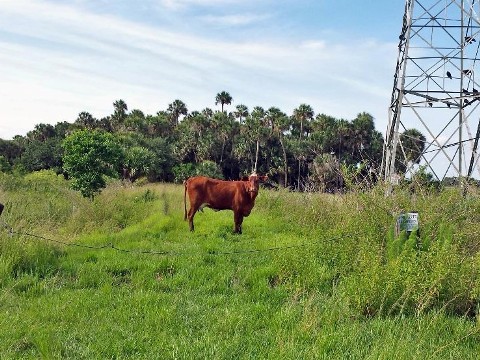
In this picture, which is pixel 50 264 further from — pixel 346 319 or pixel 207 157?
pixel 207 157

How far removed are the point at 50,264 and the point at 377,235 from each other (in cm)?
448

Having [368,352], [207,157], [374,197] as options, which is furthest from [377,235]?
[207,157]

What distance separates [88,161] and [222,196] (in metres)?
5.09

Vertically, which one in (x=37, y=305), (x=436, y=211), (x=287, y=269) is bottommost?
(x=37, y=305)

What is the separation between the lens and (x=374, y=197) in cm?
632

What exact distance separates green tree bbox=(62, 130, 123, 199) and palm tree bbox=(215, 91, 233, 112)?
35.7 m

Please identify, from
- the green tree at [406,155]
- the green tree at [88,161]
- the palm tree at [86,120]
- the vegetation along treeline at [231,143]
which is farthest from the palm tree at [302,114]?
the green tree at [88,161]

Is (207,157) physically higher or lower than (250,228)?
higher

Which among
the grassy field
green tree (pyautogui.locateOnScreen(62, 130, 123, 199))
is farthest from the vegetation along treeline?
the grassy field

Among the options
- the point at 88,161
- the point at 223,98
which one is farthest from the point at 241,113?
the point at 88,161

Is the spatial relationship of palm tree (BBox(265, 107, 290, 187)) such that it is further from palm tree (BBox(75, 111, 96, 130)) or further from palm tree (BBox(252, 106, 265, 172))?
palm tree (BBox(75, 111, 96, 130))

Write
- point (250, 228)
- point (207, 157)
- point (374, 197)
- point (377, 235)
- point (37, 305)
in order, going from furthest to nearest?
point (207, 157)
point (250, 228)
point (374, 197)
point (377, 235)
point (37, 305)

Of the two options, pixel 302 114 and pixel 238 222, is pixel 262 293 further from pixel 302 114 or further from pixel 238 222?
pixel 302 114

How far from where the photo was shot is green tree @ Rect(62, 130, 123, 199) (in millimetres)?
12930
